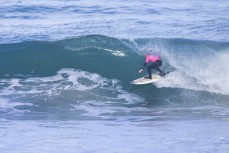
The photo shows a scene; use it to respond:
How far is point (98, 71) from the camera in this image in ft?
70.9

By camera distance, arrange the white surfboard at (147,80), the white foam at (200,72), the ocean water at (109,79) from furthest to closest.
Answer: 1. the white foam at (200,72)
2. the white surfboard at (147,80)
3. the ocean water at (109,79)

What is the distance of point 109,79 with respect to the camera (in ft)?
69.0

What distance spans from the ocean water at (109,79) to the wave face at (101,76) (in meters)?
0.03

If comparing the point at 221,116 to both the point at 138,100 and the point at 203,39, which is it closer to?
the point at 138,100

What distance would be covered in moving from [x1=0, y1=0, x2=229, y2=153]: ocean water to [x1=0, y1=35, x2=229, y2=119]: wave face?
0.03 m

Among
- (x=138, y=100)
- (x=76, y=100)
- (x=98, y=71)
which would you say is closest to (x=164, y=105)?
(x=138, y=100)

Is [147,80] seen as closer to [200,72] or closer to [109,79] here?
[109,79]

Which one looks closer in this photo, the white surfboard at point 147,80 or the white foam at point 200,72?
the white surfboard at point 147,80

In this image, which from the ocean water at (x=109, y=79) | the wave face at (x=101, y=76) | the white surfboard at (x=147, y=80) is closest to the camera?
the ocean water at (x=109, y=79)

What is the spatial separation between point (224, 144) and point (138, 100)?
6972mm

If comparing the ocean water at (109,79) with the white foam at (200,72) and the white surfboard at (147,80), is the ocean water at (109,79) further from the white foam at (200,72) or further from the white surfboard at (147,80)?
the white surfboard at (147,80)

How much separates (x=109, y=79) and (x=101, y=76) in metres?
0.31

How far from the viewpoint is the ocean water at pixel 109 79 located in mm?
12867

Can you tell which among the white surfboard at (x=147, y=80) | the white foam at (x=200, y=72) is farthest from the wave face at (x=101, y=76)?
the white surfboard at (x=147, y=80)
